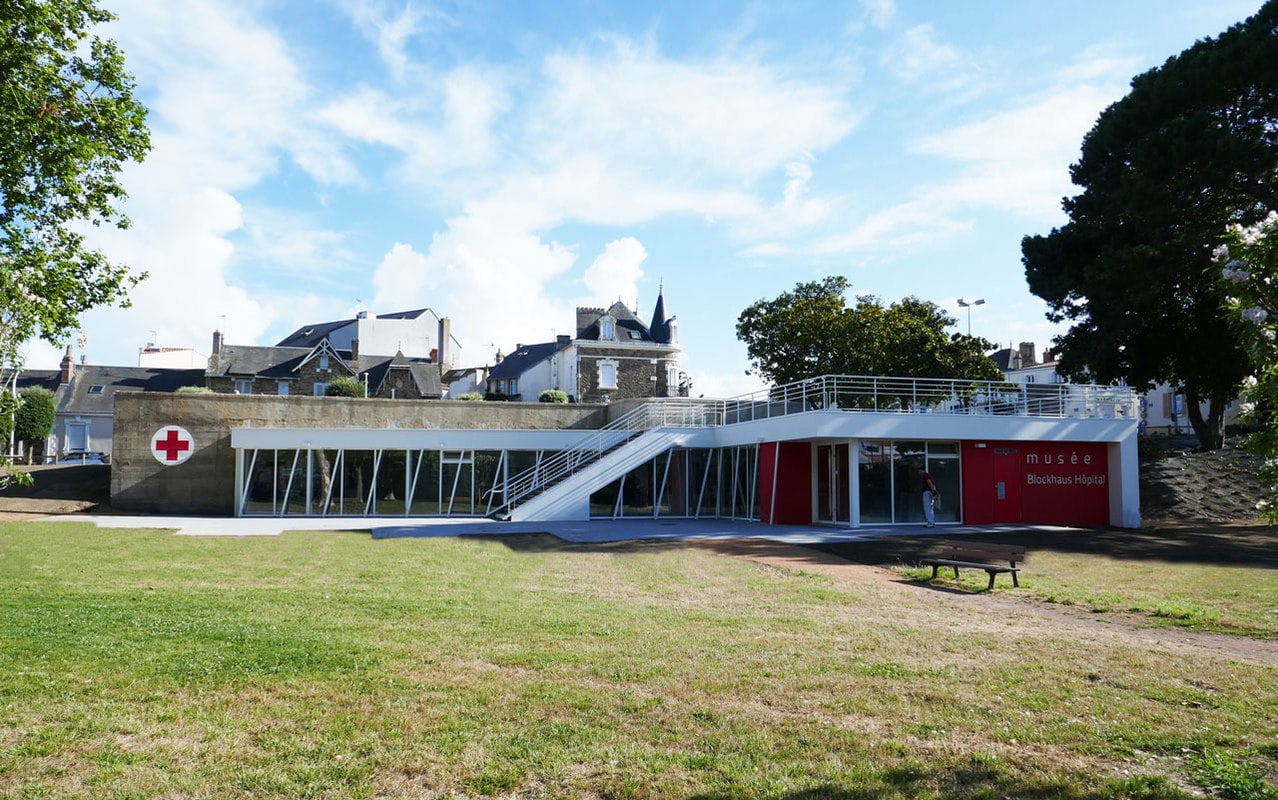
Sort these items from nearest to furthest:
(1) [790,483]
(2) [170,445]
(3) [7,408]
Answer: (3) [7,408] < (1) [790,483] < (2) [170,445]

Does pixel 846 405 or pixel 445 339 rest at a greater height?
pixel 445 339

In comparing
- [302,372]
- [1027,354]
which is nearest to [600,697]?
[302,372]

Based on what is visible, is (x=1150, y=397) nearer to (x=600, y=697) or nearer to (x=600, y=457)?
(x=600, y=457)

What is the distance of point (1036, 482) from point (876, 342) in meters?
9.62

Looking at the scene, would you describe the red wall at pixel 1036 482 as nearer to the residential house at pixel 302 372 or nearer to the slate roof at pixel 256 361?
the residential house at pixel 302 372

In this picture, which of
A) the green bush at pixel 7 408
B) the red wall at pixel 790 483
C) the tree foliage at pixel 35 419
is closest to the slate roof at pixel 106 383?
the tree foliage at pixel 35 419

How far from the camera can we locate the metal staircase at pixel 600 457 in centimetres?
2811

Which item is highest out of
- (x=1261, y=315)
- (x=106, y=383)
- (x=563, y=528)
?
(x=106, y=383)

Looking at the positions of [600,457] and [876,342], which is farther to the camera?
[876,342]

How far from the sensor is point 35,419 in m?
47.4

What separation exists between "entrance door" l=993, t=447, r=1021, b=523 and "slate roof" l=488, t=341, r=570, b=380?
4179cm

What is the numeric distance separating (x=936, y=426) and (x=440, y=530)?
1366 centimetres

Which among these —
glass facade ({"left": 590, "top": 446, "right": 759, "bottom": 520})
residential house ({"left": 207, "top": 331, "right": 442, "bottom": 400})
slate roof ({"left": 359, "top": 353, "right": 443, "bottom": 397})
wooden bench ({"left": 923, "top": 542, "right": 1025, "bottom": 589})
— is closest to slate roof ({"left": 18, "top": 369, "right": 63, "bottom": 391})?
residential house ({"left": 207, "top": 331, "right": 442, "bottom": 400})

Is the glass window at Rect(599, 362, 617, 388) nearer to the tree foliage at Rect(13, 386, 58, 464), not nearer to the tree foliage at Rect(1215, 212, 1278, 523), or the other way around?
the tree foliage at Rect(13, 386, 58, 464)
